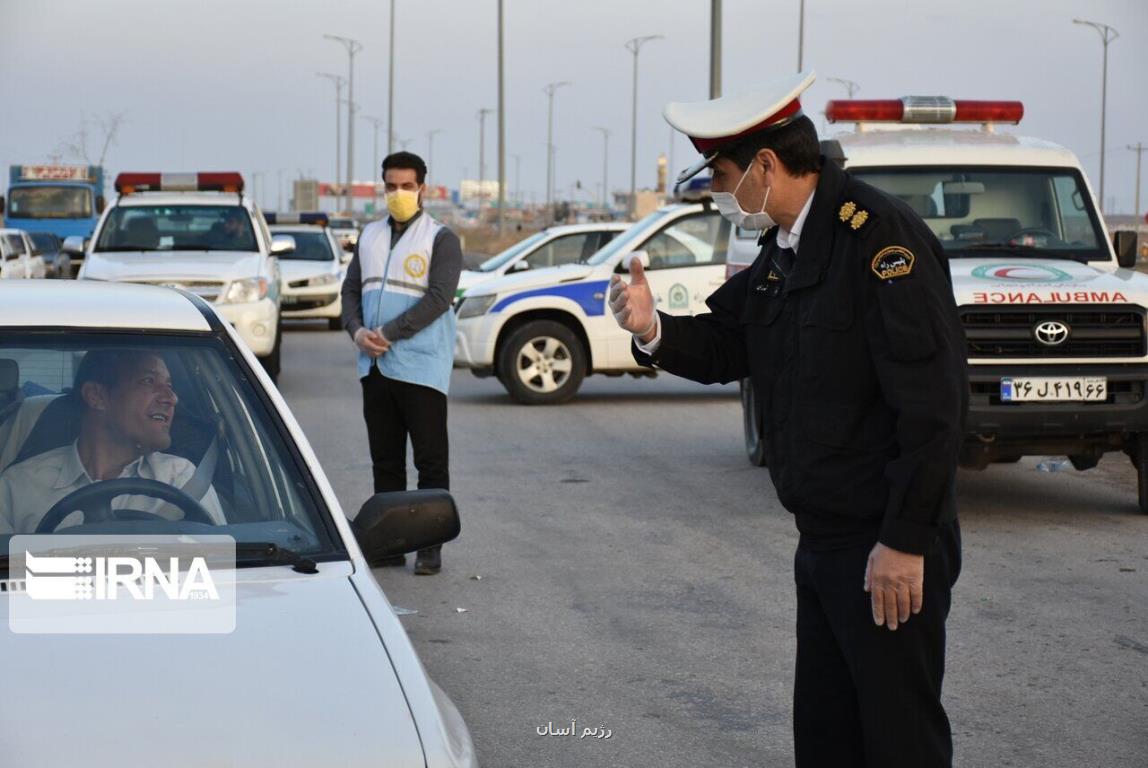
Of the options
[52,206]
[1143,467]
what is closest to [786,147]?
[1143,467]

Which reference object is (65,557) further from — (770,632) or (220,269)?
(220,269)

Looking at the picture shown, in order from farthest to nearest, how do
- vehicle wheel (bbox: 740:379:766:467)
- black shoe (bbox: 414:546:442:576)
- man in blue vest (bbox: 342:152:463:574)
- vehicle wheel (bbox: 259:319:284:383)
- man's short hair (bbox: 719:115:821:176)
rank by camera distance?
vehicle wheel (bbox: 259:319:284:383), vehicle wheel (bbox: 740:379:766:467), black shoe (bbox: 414:546:442:576), man in blue vest (bbox: 342:152:463:574), man's short hair (bbox: 719:115:821:176)

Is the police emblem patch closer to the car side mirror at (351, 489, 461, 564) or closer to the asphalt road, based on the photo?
the asphalt road

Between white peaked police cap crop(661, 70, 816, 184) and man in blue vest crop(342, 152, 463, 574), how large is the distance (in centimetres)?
420

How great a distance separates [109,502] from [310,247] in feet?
78.3

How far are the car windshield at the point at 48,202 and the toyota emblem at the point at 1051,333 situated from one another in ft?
134

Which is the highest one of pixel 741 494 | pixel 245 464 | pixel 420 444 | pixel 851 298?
pixel 851 298

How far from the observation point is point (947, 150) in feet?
34.0

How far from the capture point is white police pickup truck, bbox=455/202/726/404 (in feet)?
50.3

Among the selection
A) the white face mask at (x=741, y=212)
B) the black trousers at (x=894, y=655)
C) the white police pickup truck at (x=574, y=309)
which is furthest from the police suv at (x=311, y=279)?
the black trousers at (x=894, y=655)

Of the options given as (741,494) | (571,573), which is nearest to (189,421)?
(571,573)

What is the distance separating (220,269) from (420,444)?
340 inches

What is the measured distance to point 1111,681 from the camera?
602cm

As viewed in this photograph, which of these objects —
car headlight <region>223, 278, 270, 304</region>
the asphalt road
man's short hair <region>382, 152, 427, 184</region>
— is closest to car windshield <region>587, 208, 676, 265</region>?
A: car headlight <region>223, 278, 270, 304</region>
